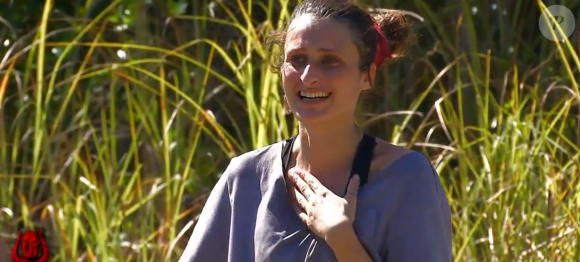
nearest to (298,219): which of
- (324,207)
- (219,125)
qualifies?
(324,207)

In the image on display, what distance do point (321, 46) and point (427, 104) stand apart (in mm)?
3199

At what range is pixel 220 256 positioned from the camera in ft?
7.95

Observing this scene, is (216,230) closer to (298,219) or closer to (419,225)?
(298,219)

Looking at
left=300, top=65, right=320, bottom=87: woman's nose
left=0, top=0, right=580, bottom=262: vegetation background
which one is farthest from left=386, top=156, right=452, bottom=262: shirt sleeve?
left=0, top=0, right=580, bottom=262: vegetation background

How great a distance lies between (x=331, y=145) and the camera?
7.65 ft

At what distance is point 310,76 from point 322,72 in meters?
0.03

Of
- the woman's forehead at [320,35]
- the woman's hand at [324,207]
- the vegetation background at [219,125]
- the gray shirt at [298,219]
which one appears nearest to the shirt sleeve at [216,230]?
the gray shirt at [298,219]

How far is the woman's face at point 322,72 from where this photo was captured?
7.49 feet

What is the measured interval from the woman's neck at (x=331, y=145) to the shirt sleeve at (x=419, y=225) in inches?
6.3

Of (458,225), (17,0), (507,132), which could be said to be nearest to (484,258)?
(458,225)

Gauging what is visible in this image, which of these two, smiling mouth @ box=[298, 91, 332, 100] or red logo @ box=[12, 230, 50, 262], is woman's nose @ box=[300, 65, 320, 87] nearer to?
smiling mouth @ box=[298, 91, 332, 100]

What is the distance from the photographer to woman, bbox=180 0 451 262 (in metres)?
2.19

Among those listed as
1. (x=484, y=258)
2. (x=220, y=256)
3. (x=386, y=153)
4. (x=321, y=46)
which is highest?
(x=321, y=46)

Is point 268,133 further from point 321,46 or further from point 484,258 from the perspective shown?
point 321,46
